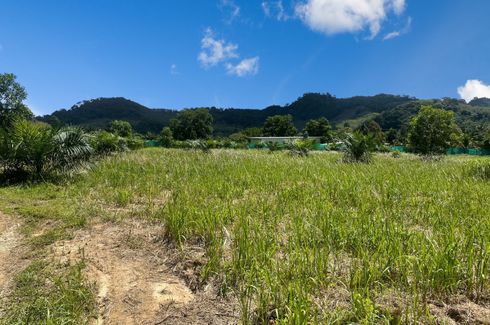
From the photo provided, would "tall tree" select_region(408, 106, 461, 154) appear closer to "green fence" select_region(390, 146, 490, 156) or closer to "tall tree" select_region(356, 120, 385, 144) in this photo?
"tall tree" select_region(356, 120, 385, 144)

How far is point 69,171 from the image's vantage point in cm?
922

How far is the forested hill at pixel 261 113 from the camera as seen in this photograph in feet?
414

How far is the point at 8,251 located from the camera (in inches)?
148

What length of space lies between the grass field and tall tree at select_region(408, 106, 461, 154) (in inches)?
1343

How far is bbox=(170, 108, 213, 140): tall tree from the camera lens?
94438 millimetres

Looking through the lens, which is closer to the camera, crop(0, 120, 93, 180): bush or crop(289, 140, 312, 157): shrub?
crop(0, 120, 93, 180): bush

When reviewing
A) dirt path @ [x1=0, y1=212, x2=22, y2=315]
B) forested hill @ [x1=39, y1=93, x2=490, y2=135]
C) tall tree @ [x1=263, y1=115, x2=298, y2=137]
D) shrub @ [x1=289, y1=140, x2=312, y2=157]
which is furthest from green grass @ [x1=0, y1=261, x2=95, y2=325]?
forested hill @ [x1=39, y1=93, x2=490, y2=135]

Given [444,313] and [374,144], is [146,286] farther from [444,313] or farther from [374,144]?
[374,144]

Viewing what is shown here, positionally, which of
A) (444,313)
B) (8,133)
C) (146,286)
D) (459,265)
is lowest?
(146,286)

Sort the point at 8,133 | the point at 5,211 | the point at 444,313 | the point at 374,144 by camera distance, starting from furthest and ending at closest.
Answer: the point at 374,144 → the point at 8,133 → the point at 5,211 → the point at 444,313

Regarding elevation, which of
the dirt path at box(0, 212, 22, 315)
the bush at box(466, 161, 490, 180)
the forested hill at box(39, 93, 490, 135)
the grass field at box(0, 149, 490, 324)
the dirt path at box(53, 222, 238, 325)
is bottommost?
the dirt path at box(0, 212, 22, 315)

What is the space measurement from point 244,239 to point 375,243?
4.46 ft

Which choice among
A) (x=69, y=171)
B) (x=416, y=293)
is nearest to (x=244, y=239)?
(x=416, y=293)

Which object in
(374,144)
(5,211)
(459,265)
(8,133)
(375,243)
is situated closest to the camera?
(459,265)
